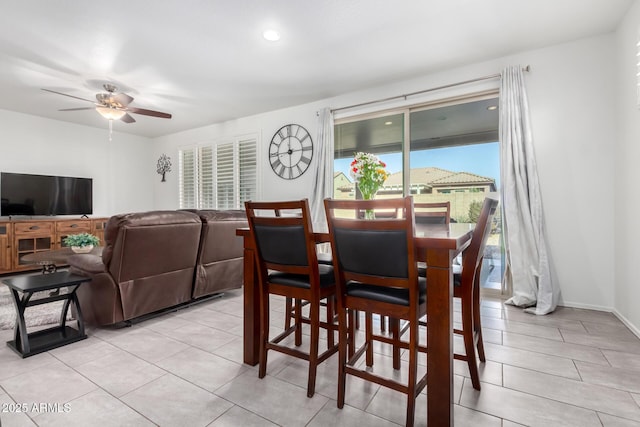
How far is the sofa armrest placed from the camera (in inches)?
97.7

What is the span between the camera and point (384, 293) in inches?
58.0

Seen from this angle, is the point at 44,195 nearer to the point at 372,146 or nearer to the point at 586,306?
the point at 372,146

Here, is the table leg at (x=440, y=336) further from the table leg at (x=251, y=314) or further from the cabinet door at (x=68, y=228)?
the cabinet door at (x=68, y=228)

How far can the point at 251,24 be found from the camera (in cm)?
277

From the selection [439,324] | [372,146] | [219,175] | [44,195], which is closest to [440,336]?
[439,324]

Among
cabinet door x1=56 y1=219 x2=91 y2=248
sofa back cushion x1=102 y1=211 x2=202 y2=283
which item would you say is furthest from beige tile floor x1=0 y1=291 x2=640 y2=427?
cabinet door x1=56 y1=219 x2=91 y2=248

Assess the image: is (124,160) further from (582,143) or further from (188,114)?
(582,143)

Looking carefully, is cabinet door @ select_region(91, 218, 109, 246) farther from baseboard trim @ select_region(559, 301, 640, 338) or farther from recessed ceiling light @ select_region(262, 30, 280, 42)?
baseboard trim @ select_region(559, 301, 640, 338)

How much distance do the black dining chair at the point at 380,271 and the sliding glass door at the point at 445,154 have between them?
9.15ft

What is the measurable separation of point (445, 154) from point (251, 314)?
342 cm

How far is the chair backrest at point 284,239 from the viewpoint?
63.6 inches

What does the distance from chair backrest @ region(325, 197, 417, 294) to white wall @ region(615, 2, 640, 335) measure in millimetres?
2358

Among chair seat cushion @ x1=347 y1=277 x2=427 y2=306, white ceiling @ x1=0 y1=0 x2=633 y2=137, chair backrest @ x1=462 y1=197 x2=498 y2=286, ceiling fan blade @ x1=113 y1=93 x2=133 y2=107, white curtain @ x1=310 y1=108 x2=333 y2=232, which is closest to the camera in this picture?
chair seat cushion @ x1=347 y1=277 x2=427 y2=306

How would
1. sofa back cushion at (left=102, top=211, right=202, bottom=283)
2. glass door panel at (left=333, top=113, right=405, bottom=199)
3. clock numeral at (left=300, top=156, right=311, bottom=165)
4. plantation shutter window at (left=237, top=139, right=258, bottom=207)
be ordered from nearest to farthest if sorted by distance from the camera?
sofa back cushion at (left=102, top=211, right=202, bottom=283) → glass door panel at (left=333, top=113, right=405, bottom=199) → clock numeral at (left=300, top=156, right=311, bottom=165) → plantation shutter window at (left=237, top=139, right=258, bottom=207)
